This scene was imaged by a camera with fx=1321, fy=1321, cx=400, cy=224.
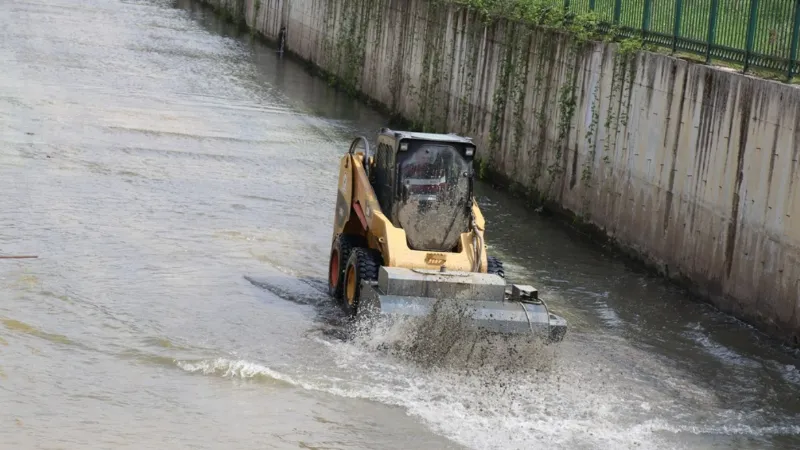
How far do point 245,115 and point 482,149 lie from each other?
21.1 ft

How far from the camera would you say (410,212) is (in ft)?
47.1

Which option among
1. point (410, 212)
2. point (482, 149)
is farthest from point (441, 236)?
point (482, 149)

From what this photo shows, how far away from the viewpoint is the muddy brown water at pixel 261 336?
1155 cm

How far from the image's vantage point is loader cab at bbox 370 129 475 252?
47.2 feet

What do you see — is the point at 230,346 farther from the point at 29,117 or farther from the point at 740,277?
the point at 29,117

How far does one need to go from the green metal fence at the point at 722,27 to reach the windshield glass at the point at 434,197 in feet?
15.5

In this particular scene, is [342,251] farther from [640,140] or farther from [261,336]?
[640,140]

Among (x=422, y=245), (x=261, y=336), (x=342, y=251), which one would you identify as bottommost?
(x=261, y=336)

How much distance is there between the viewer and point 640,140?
19.3 m

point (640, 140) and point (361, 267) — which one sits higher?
point (640, 140)

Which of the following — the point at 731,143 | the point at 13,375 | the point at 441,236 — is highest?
the point at 731,143

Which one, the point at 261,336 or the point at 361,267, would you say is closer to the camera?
the point at 261,336

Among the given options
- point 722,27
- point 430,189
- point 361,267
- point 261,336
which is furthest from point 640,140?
point 261,336

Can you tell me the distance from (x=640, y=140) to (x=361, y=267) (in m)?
6.72
